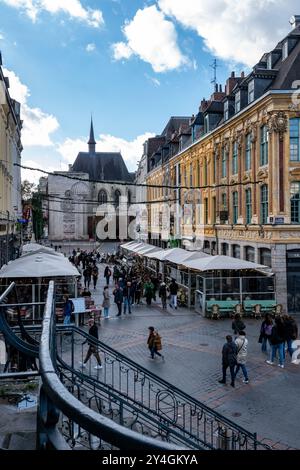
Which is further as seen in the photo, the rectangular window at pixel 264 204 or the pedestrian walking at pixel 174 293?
the rectangular window at pixel 264 204

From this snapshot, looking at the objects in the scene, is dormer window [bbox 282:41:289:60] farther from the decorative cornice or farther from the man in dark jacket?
the man in dark jacket

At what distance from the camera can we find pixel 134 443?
4.79 feet

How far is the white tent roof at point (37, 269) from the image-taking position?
17.3 meters

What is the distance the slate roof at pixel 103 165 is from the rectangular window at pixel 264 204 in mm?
77727

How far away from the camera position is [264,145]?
2486cm

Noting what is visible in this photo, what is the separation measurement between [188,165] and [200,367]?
95.6ft

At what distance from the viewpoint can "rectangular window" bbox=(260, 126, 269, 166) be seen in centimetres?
2438

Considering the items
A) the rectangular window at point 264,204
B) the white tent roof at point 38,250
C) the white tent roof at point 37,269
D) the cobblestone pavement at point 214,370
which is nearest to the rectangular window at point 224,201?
the rectangular window at point 264,204

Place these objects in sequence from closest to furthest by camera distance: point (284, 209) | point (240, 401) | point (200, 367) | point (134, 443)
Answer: point (134, 443) < point (240, 401) < point (200, 367) < point (284, 209)

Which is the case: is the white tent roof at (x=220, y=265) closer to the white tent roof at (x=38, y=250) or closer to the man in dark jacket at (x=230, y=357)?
the white tent roof at (x=38, y=250)

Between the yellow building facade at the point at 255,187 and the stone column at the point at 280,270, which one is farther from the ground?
the yellow building facade at the point at 255,187

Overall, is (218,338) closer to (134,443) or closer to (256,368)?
(256,368)

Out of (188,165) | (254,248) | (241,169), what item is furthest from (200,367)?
(188,165)

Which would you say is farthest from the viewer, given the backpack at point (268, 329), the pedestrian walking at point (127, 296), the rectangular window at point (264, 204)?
the rectangular window at point (264, 204)
